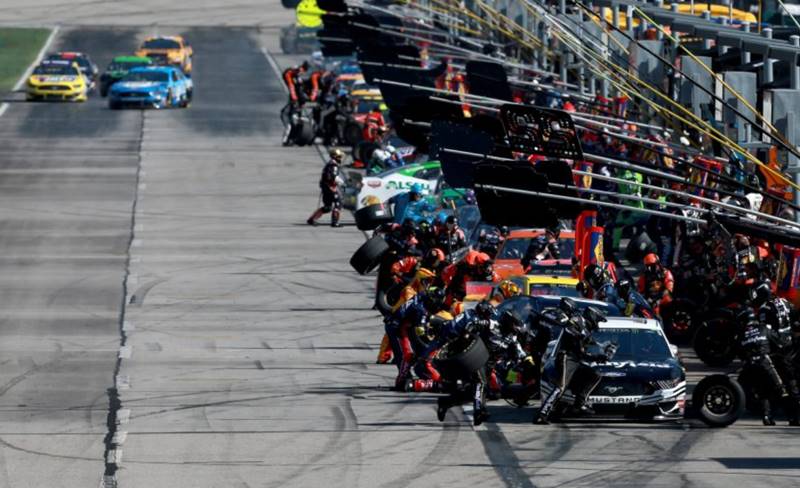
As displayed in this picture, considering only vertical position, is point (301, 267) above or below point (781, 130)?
below

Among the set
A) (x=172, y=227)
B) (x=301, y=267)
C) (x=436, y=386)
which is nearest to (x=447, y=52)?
(x=172, y=227)

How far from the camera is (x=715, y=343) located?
2317cm

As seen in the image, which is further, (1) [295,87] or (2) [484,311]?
(1) [295,87]

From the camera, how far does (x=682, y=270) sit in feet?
86.1

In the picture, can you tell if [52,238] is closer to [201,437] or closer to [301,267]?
[301,267]

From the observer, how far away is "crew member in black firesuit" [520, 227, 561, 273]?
26.0m

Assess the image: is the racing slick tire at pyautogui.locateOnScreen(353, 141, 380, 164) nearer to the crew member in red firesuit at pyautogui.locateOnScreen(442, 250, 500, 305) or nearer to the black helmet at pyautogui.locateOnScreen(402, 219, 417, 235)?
the black helmet at pyautogui.locateOnScreen(402, 219, 417, 235)

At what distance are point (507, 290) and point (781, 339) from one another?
371 cm

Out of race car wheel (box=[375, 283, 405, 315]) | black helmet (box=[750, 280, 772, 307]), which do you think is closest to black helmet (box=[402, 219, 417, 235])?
race car wheel (box=[375, 283, 405, 315])

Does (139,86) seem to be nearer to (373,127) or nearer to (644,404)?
(373,127)

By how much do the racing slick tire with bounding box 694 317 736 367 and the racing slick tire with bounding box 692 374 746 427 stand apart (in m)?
3.78

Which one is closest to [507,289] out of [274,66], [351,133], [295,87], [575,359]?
[575,359]

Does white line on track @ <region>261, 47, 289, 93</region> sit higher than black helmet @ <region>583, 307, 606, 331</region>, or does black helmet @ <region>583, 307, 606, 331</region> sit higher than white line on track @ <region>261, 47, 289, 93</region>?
black helmet @ <region>583, 307, 606, 331</region>

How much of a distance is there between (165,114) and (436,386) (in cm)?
3984
